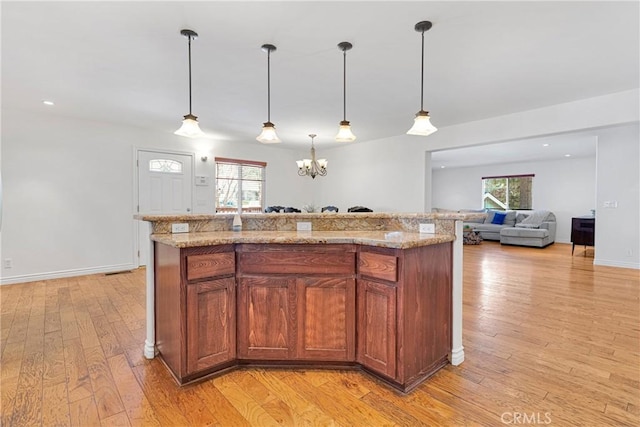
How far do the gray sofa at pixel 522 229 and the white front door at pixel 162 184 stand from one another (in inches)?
296

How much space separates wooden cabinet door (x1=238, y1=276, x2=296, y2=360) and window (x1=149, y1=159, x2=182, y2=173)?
4.35 metres

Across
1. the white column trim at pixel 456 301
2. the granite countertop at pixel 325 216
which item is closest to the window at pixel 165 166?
the granite countertop at pixel 325 216

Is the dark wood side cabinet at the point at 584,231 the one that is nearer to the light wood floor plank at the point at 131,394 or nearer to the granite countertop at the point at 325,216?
the granite countertop at the point at 325,216

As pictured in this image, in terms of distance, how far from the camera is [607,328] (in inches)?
111

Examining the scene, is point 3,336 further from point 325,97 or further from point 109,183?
point 325,97

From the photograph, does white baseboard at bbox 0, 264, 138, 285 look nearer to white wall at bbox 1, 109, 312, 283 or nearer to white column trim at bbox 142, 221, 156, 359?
white wall at bbox 1, 109, 312, 283

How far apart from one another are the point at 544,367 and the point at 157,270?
9.37 feet

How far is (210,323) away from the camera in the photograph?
2.04 meters

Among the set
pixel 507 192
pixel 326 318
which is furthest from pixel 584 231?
pixel 326 318

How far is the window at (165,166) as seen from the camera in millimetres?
5539

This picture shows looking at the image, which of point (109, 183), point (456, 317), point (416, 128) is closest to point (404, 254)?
point (456, 317)

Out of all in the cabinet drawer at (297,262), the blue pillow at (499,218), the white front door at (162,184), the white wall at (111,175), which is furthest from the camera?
the blue pillow at (499,218)

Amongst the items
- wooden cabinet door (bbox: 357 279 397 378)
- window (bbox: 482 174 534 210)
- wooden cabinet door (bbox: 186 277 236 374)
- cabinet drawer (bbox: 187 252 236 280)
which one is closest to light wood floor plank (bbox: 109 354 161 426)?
wooden cabinet door (bbox: 186 277 236 374)

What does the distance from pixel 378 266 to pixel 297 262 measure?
0.54m
